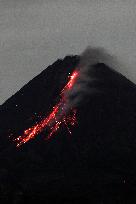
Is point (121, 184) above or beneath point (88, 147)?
beneath

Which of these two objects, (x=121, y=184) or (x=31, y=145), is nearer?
(x=121, y=184)

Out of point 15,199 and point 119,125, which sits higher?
point 119,125

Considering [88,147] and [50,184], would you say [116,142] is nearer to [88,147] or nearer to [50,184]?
[88,147]

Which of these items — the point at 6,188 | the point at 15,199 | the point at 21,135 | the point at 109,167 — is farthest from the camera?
the point at 21,135

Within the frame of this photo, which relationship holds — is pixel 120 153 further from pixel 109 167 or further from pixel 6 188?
pixel 6 188

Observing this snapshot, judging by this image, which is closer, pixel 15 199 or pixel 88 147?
pixel 15 199

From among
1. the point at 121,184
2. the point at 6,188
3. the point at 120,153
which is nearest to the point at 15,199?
the point at 6,188

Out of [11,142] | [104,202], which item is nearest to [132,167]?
[104,202]

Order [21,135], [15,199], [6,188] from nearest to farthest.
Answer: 1. [15,199]
2. [6,188]
3. [21,135]

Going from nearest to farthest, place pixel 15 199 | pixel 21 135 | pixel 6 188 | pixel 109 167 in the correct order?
pixel 15 199, pixel 6 188, pixel 109 167, pixel 21 135
